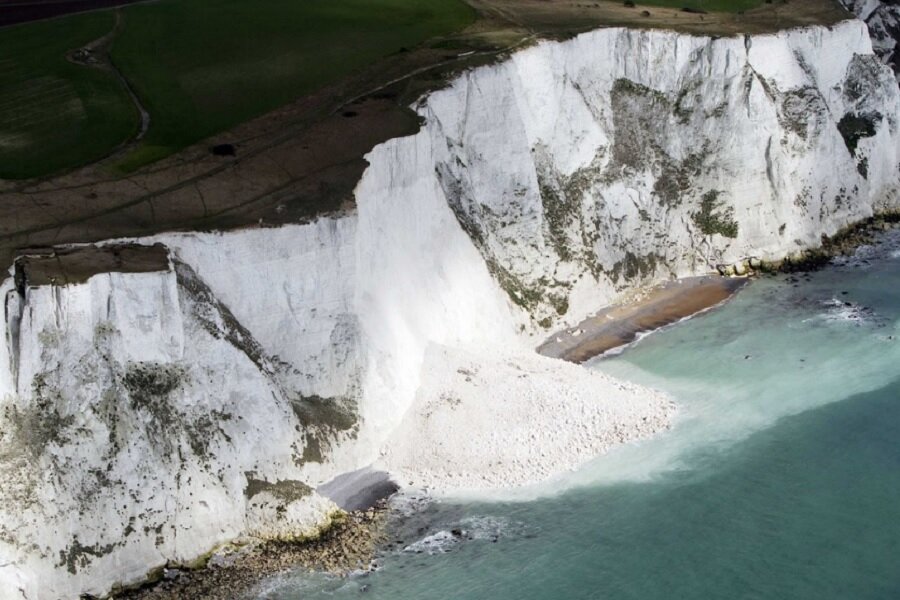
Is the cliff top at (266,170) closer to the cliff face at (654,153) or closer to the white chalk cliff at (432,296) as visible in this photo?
the white chalk cliff at (432,296)

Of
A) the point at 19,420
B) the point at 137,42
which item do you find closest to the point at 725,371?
the point at 19,420

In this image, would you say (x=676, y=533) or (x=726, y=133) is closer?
(x=676, y=533)

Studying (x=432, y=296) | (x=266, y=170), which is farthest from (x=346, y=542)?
(x=266, y=170)

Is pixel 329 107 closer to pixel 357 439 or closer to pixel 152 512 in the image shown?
pixel 357 439

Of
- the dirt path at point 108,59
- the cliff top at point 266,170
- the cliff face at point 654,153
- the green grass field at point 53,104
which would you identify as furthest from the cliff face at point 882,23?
the green grass field at point 53,104

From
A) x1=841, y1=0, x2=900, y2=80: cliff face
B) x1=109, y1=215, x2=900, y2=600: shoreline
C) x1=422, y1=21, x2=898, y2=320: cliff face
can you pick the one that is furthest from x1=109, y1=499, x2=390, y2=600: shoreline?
x1=841, y1=0, x2=900, y2=80: cliff face
